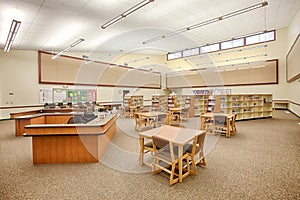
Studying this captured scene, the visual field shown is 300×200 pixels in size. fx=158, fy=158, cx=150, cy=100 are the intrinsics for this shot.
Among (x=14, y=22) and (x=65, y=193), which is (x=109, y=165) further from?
(x=14, y=22)

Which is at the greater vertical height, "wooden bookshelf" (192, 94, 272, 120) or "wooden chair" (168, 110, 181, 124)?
"wooden bookshelf" (192, 94, 272, 120)

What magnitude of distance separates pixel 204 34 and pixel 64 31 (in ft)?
27.0

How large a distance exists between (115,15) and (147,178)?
20.7 feet

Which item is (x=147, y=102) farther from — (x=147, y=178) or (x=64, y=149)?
(x=147, y=178)

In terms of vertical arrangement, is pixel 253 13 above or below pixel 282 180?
above

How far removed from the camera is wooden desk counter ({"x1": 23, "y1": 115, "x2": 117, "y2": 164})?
10.7 feet

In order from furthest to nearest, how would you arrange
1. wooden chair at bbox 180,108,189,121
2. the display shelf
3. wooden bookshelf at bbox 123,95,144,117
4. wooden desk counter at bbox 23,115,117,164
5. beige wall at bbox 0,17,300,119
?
1. the display shelf
2. wooden bookshelf at bbox 123,95,144,117
3. beige wall at bbox 0,17,300,119
4. wooden chair at bbox 180,108,189,121
5. wooden desk counter at bbox 23,115,117,164

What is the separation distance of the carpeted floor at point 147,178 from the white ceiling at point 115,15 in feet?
15.4

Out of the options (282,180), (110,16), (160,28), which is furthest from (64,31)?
(282,180)

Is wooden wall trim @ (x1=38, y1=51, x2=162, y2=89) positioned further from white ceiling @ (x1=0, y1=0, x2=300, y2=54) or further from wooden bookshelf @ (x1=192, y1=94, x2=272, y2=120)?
wooden bookshelf @ (x1=192, y1=94, x2=272, y2=120)

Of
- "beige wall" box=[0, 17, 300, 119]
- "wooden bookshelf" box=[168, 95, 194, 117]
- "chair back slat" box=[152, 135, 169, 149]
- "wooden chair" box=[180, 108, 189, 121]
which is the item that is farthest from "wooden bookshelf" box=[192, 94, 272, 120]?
"chair back slat" box=[152, 135, 169, 149]

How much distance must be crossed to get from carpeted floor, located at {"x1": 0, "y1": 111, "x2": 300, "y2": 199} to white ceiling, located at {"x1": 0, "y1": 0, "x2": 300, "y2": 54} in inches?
185

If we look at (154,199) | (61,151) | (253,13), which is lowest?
(154,199)

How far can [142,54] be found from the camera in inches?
591
